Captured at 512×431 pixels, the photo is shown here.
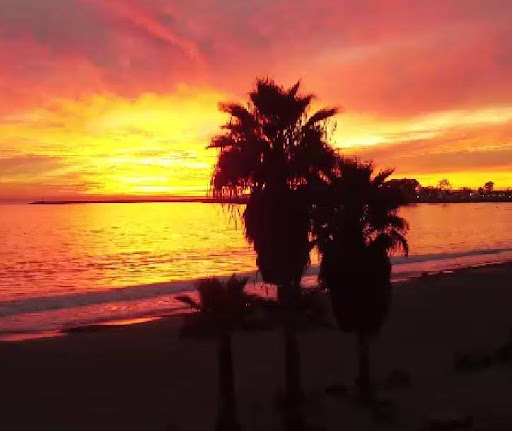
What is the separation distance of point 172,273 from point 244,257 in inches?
698

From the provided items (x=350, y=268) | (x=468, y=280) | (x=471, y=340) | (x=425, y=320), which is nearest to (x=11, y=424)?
(x=350, y=268)

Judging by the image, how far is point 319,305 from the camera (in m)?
18.1

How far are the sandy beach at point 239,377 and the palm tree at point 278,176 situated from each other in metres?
3.21

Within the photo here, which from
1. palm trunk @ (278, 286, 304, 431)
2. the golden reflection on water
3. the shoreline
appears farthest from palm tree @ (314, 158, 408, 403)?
the golden reflection on water

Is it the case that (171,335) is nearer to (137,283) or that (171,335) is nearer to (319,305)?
(319,305)

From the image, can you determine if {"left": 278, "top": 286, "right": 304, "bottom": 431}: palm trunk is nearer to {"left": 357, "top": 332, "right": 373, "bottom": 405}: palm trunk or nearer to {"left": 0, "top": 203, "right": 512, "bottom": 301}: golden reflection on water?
{"left": 357, "top": 332, "right": 373, "bottom": 405}: palm trunk

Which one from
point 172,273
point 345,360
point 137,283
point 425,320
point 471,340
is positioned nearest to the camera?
point 345,360

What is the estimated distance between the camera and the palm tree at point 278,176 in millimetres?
17828

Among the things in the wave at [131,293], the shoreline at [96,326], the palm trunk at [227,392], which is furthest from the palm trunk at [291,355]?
the shoreline at [96,326]

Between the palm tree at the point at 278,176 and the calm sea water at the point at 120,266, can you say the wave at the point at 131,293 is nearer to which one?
the calm sea water at the point at 120,266

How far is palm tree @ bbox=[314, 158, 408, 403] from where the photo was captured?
725 inches

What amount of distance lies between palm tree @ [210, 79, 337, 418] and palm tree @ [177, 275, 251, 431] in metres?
2.92

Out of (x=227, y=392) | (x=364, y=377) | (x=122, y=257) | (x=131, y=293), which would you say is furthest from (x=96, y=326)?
(x=122, y=257)

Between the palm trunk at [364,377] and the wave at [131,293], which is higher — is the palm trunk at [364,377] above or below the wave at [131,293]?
above
